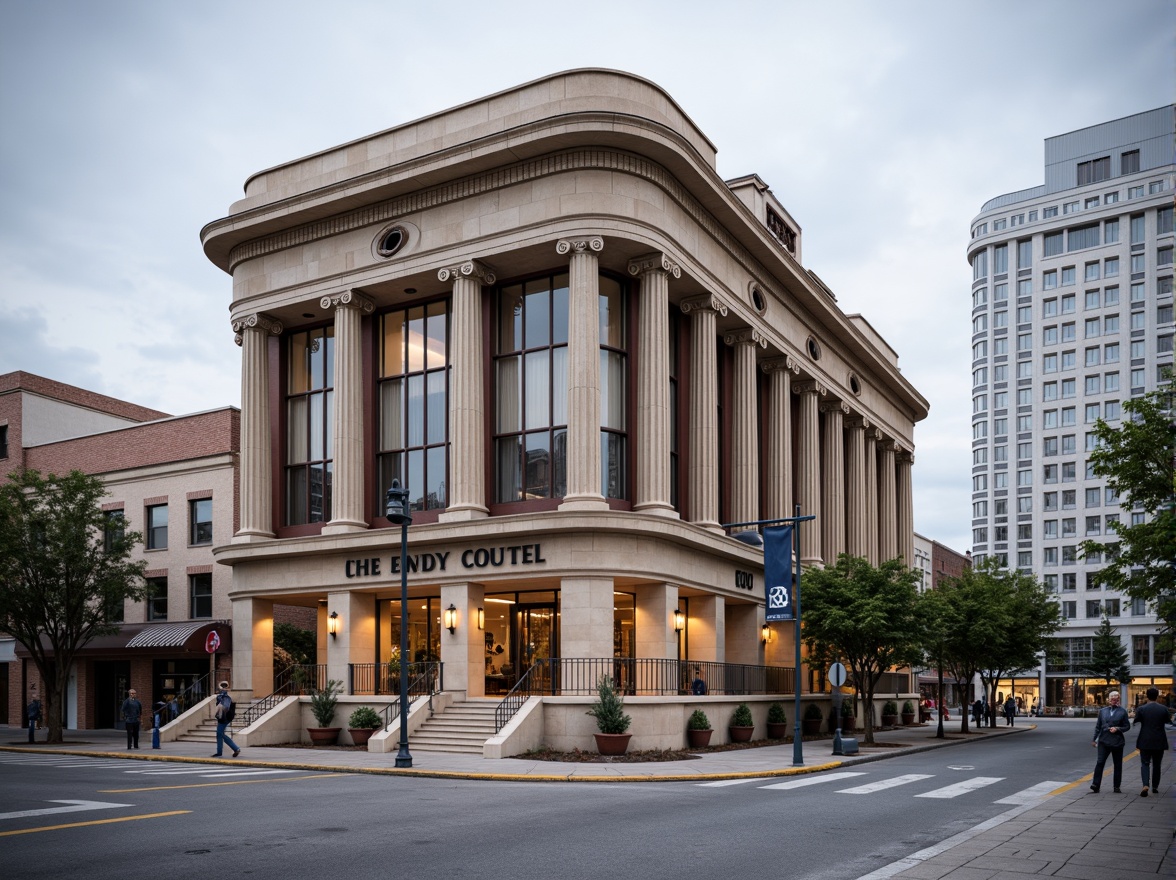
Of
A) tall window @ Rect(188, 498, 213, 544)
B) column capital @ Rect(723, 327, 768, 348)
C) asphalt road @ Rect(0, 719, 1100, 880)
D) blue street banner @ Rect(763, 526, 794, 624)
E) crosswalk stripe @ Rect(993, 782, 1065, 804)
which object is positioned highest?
column capital @ Rect(723, 327, 768, 348)

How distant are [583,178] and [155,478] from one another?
24.7 meters

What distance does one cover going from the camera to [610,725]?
28.7 meters

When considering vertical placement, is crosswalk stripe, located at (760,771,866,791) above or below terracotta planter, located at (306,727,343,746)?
above

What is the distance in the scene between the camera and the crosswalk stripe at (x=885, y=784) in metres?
21.2

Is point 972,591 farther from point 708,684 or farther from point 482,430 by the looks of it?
point 482,430

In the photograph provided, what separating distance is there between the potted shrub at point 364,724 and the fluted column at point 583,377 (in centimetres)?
824

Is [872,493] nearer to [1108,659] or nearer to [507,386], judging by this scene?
[507,386]

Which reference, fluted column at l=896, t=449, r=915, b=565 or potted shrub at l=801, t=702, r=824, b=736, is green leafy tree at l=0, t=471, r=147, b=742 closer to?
potted shrub at l=801, t=702, r=824, b=736

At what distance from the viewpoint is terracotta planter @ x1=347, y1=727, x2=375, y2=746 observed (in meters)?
32.0

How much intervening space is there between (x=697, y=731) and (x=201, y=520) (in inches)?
956

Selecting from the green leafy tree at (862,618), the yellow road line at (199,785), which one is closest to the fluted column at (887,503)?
the green leafy tree at (862,618)

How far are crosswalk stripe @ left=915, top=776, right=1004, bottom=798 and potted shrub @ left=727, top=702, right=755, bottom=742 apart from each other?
33.1ft

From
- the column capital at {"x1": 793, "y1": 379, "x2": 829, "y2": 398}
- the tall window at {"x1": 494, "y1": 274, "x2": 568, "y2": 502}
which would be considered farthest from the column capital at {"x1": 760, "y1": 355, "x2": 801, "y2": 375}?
the tall window at {"x1": 494, "y1": 274, "x2": 568, "y2": 502}

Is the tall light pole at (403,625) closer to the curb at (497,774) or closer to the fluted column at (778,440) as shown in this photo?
the curb at (497,774)
